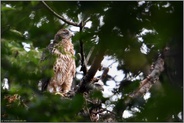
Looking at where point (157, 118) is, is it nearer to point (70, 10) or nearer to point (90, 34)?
point (90, 34)

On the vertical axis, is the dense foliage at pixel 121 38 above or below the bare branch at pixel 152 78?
below

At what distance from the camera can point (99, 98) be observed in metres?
2.22

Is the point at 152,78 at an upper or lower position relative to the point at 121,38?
upper

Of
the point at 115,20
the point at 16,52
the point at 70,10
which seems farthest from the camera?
the point at 16,52

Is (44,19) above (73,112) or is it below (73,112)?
above

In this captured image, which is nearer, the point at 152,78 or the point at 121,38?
the point at 121,38

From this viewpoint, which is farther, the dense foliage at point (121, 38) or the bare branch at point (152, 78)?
the bare branch at point (152, 78)

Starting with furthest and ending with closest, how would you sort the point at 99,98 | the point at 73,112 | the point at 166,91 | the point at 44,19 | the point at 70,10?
the point at 99,98, the point at 73,112, the point at 44,19, the point at 70,10, the point at 166,91

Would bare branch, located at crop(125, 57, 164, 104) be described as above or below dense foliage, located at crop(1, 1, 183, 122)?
above

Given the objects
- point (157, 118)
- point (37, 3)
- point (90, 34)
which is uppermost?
point (37, 3)

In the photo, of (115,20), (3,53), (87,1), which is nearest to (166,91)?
(115,20)

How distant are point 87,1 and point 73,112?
675mm

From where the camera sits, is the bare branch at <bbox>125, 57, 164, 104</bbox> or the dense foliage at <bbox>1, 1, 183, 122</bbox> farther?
the bare branch at <bbox>125, 57, 164, 104</bbox>

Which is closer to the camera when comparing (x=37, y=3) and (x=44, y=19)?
(x=44, y=19)
